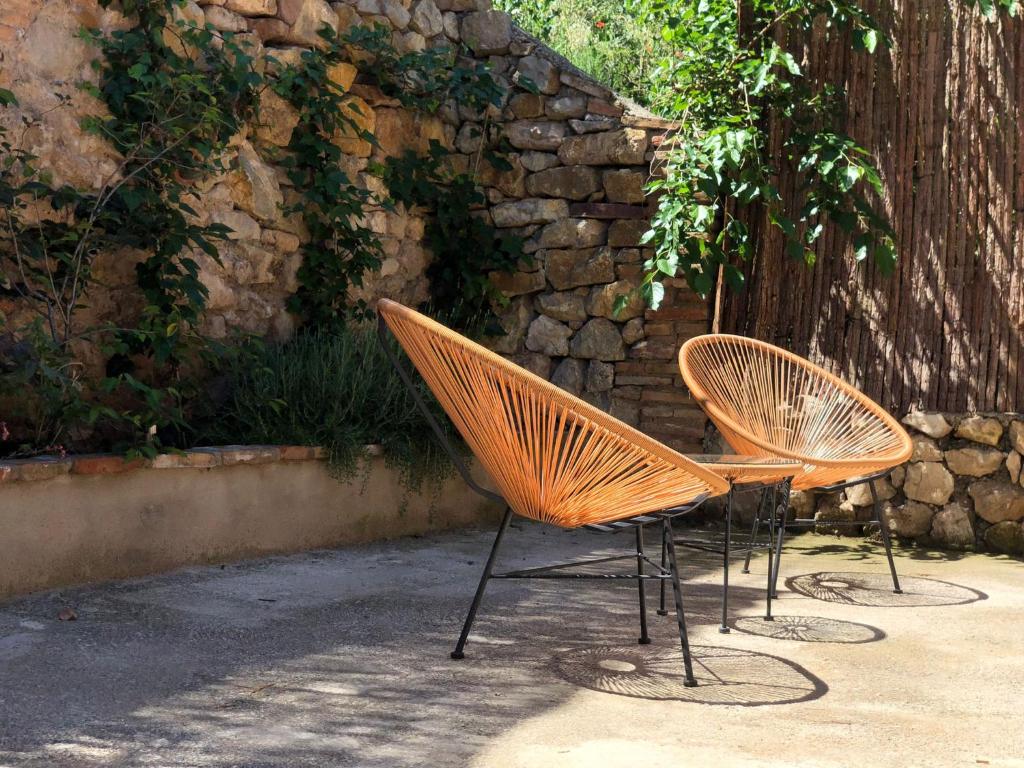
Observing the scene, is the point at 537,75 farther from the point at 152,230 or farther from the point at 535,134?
the point at 152,230

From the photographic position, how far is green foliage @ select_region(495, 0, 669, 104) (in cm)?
781

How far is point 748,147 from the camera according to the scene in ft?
14.6

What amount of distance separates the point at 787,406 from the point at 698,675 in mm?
1551

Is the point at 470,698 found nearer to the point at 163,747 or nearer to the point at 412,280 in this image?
the point at 163,747

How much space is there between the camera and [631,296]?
15.6 ft

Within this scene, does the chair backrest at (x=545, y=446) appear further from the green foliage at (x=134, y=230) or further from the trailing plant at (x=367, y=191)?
the trailing plant at (x=367, y=191)

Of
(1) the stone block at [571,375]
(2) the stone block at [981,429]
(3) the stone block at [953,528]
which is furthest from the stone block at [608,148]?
(3) the stone block at [953,528]

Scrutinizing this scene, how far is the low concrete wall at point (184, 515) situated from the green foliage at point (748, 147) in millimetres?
1358

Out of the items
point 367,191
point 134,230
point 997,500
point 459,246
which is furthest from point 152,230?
point 997,500

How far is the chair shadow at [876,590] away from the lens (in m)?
3.49

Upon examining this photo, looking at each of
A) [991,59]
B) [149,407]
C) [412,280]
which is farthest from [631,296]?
[149,407]

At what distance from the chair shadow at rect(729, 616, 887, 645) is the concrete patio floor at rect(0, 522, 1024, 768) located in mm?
11

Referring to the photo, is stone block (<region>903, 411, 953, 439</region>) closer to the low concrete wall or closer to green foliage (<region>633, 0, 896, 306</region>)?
green foliage (<region>633, 0, 896, 306</region>)

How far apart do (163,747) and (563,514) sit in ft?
3.25
